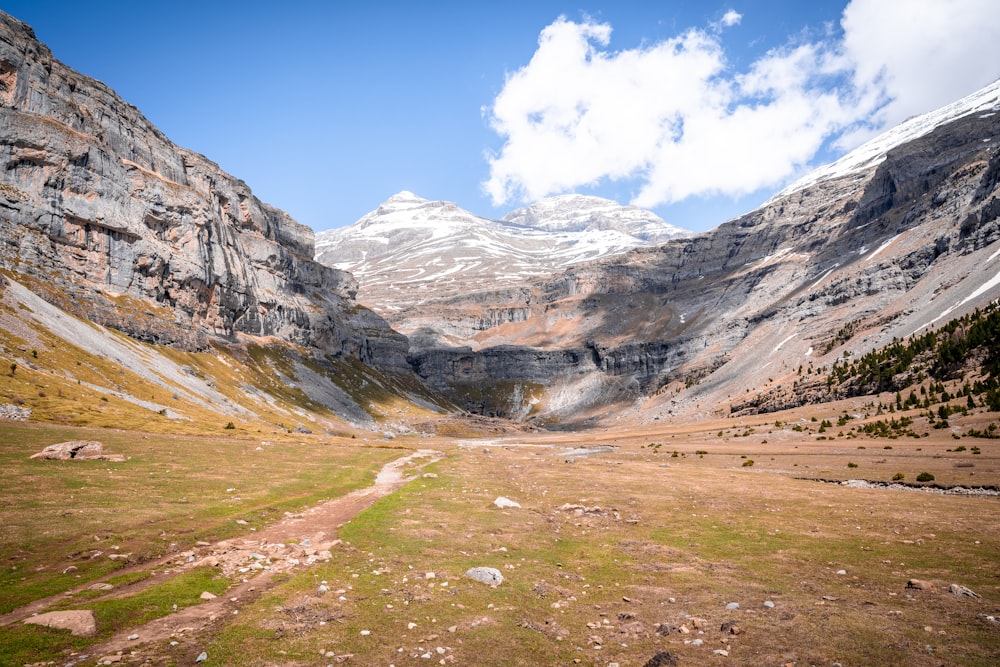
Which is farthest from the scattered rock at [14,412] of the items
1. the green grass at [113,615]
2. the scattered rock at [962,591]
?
the scattered rock at [962,591]

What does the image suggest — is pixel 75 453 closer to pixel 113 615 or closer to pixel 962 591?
pixel 113 615

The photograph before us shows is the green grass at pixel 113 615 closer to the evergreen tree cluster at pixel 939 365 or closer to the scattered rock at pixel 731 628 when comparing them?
the scattered rock at pixel 731 628

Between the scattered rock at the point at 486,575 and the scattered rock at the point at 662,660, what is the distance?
6455 mm

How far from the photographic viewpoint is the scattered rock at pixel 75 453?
2938 cm

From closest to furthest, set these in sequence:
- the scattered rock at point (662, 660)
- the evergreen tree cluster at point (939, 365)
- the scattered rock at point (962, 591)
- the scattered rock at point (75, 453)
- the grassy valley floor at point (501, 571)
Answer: the scattered rock at point (662, 660)
the grassy valley floor at point (501, 571)
the scattered rock at point (962, 591)
the scattered rock at point (75, 453)
the evergreen tree cluster at point (939, 365)

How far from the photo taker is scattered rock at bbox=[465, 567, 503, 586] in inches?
631

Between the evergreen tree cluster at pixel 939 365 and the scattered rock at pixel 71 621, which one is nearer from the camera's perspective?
the scattered rock at pixel 71 621

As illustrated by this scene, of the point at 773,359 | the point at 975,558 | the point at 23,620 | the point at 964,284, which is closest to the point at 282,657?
the point at 23,620

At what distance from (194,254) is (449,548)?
152 m

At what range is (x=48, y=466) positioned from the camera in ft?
90.4

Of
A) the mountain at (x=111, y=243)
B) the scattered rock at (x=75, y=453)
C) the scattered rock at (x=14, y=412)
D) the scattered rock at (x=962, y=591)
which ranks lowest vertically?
the scattered rock at (x=962, y=591)

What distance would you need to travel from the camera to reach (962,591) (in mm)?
13461

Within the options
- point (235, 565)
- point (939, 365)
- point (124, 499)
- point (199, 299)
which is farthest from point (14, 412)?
point (939, 365)

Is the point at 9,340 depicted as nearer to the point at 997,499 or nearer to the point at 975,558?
the point at 975,558
